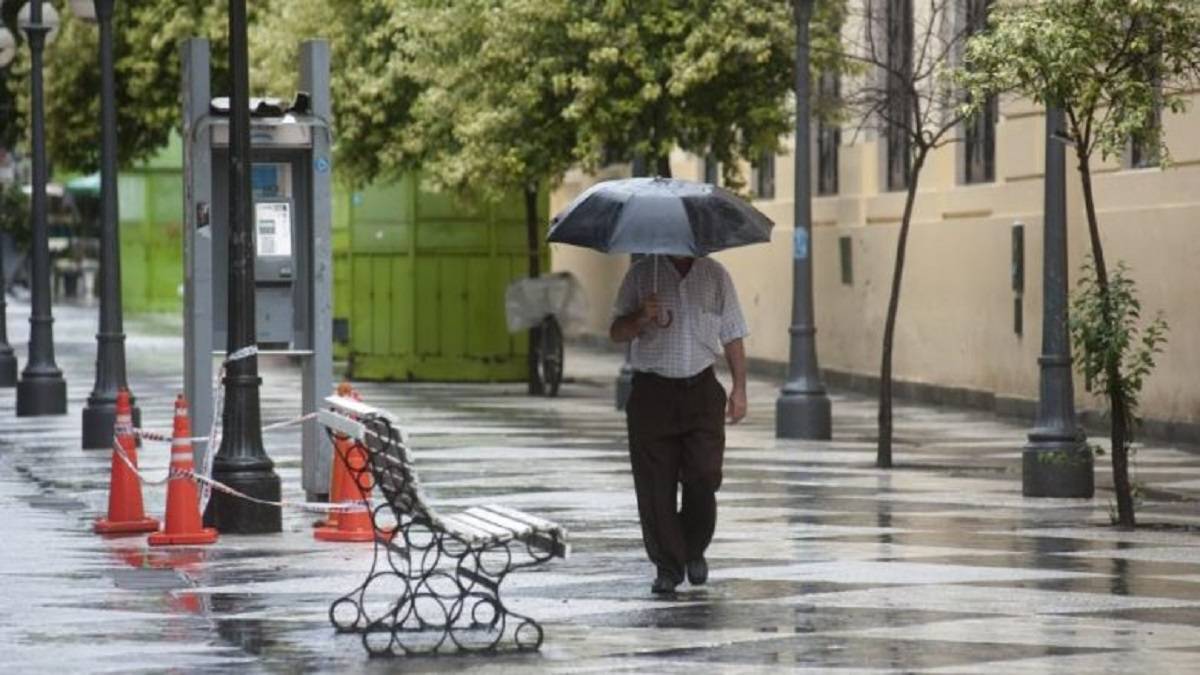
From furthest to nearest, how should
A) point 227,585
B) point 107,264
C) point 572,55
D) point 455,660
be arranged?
point 572,55, point 107,264, point 227,585, point 455,660

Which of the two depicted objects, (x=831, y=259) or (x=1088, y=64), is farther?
(x=831, y=259)

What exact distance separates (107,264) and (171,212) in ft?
145

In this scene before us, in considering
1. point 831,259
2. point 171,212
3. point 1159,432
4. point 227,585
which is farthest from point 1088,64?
point 171,212

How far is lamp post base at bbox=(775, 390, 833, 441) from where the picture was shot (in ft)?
84.2

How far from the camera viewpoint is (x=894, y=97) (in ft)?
74.9

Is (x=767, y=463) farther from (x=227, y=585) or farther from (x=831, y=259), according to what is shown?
(x=831, y=259)

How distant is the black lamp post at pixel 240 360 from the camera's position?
17.0 m

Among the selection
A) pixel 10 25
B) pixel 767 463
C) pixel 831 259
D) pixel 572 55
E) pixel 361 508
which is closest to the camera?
pixel 361 508

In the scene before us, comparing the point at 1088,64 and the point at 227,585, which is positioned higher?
the point at 1088,64

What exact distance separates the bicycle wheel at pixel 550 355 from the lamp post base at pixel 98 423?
29.5ft

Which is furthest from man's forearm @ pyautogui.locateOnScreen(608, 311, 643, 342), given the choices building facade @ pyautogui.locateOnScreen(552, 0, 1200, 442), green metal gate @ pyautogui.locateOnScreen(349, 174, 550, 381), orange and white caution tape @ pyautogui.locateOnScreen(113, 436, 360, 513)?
green metal gate @ pyautogui.locateOnScreen(349, 174, 550, 381)

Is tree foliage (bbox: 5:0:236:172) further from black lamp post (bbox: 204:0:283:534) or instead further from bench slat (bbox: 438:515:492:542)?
bench slat (bbox: 438:515:492:542)

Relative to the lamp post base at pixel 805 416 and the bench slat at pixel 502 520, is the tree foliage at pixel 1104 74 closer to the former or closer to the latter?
the bench slat at pixel 502 520

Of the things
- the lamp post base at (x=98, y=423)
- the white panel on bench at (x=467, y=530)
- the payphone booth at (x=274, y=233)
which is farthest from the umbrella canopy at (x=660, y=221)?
the lamp post base at (x=98, y=423)
